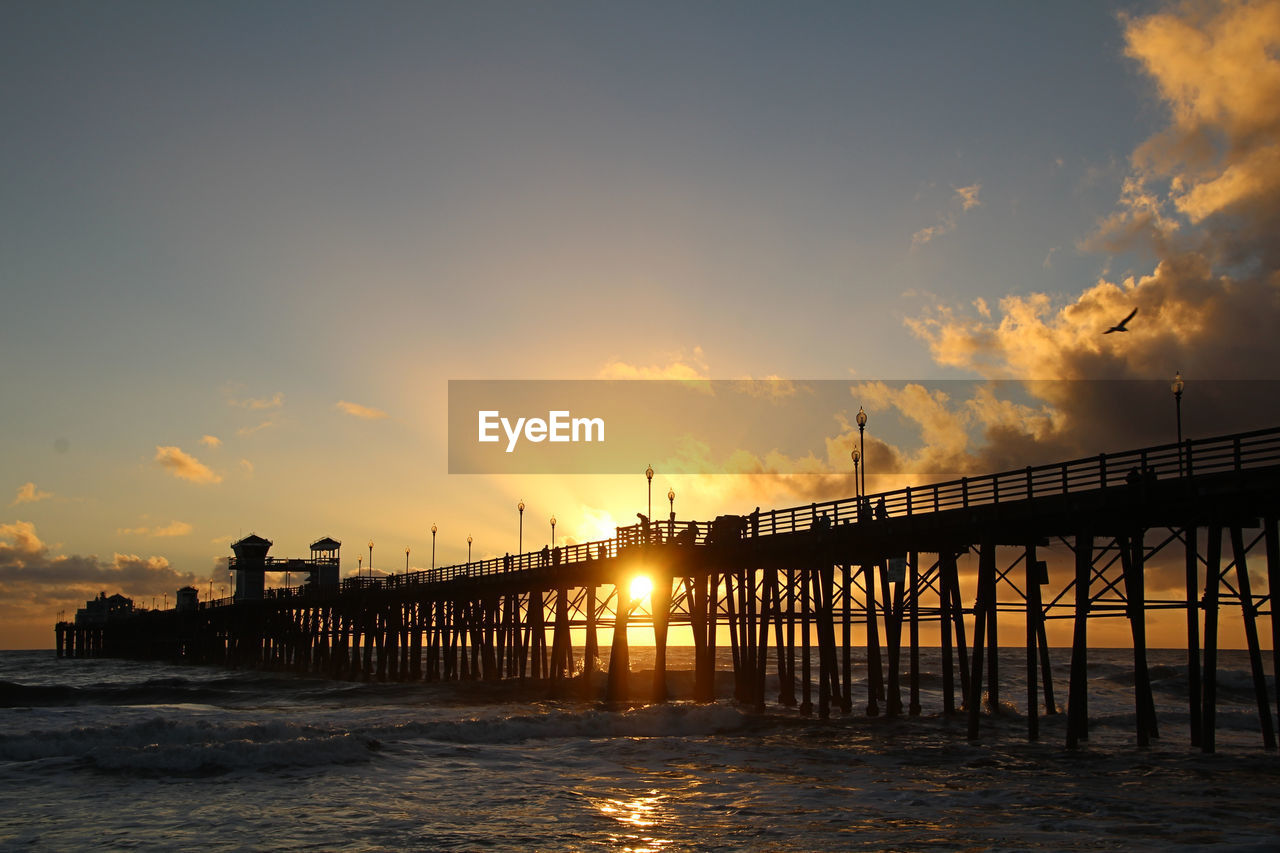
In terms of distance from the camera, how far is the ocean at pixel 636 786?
16047 mm

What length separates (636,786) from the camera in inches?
835

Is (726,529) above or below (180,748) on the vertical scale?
above

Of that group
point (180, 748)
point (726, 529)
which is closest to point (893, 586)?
point (726, 529)

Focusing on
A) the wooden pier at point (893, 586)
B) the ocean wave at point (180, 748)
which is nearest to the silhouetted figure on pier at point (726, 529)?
the wooden pier at point (893, 586)

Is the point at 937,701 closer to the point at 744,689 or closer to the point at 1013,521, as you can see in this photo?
the point at 744,689

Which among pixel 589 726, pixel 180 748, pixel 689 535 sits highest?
pixel 689 535

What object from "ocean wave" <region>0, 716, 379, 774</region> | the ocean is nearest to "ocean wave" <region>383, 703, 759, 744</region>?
the ocean

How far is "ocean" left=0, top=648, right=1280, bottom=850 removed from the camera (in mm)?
16047

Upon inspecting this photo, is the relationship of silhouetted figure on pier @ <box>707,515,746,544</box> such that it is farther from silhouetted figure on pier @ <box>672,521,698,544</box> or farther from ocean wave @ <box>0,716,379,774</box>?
ocean wave @ <box>0,716,379,774</box>

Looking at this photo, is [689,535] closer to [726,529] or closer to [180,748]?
[726,529]

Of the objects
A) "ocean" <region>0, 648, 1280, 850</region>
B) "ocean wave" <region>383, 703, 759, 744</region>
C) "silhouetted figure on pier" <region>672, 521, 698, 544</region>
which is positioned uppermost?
"silhouetted figure on pier" <region>672, 521, 698, 544</region>

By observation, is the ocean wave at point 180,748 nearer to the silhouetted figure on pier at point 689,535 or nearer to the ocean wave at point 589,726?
the ocean wave at point 589,726

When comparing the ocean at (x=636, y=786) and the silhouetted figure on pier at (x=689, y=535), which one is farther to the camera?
the silhouetted figure on pier at (x=689, y=535)

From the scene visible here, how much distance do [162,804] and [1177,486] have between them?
21834 mm
